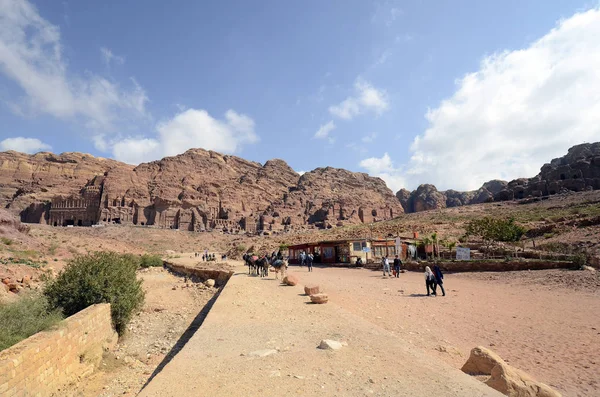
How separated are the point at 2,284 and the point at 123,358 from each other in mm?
9079

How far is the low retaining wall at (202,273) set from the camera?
23344 millimetres

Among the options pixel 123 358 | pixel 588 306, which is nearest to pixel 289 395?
pixel 123 358

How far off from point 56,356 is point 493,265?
23355mm

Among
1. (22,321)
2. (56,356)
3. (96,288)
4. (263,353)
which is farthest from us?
(96,288)

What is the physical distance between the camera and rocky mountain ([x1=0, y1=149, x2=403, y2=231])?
77875mm

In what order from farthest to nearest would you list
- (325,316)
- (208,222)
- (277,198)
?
(277,198), (208,222), (325,316)

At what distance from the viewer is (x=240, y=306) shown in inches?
441

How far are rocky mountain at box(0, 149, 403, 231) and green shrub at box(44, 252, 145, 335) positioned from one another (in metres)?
70.8

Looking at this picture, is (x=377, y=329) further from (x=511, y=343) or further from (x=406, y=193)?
(x=406, y=193)

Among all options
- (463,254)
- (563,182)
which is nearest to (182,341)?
(463,254)

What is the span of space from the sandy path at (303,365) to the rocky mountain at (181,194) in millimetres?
76181

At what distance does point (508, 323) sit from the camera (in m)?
10.1

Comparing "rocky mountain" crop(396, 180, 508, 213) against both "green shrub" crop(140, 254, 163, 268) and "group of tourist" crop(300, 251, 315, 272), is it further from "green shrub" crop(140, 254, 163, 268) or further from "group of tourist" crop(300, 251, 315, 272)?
"green shrub" crop(140, 254, 163, 268)

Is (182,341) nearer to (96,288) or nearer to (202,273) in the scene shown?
(96,288)
